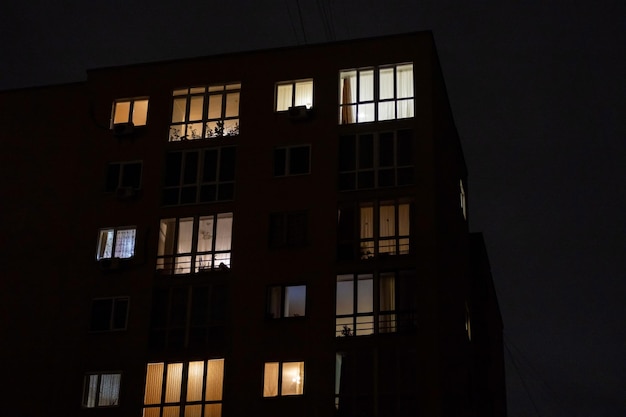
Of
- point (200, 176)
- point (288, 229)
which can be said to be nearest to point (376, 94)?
point (288, 229)

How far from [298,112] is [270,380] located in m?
12.2

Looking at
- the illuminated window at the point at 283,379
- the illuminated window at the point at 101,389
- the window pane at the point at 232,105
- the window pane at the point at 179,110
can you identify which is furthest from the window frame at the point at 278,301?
the window pane at the point at 179,110

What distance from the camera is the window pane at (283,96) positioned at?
171ft

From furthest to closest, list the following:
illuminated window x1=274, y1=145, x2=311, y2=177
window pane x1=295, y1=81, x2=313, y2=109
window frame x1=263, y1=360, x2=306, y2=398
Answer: window pane x1=295, y1=81, x2=313, y2=109 < illuminated window x1=274, y1=145, x2=311, y2=177 < window frame x1=263, y1=360, x2=306, y2=398

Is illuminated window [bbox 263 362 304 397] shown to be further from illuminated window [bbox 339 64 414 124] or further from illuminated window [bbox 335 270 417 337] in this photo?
illuminated window [bbox 339 64 414 124]

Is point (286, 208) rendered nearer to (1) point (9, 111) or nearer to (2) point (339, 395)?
(2) point (339, 395)

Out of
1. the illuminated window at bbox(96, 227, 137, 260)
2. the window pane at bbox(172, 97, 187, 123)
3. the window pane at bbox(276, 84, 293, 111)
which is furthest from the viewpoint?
the window pane at bbox(172, 97, 187, 123)

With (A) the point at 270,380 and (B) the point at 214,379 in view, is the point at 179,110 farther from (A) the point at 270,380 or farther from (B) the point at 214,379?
(A) the point at 270,380

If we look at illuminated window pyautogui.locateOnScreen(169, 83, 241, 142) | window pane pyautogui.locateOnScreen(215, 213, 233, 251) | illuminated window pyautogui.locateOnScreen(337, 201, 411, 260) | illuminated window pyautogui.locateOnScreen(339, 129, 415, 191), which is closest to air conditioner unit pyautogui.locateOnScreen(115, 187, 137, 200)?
illuminated window pyautogui.locateOnScreen(169, 83, 241, 142)

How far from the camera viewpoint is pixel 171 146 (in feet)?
172

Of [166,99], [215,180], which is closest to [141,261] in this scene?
[215,180]

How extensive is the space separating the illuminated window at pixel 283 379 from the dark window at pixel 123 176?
11363 mm

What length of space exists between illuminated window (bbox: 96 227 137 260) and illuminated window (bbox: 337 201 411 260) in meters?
9.66

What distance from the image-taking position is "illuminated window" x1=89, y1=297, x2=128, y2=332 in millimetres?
49500
